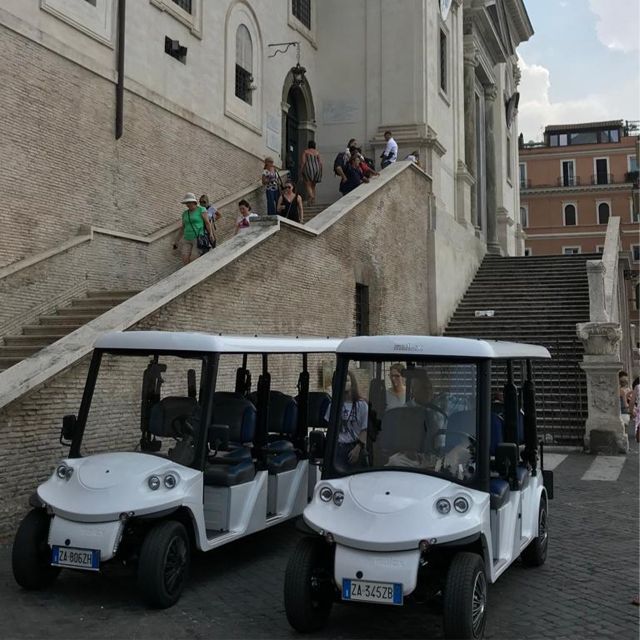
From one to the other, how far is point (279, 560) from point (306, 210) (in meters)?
12.2

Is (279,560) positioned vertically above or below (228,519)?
below

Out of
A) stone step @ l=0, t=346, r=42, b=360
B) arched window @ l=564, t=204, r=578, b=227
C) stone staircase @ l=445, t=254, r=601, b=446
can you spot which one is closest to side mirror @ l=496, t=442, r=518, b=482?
stone step @ l=0, t=346, r=42, b=360

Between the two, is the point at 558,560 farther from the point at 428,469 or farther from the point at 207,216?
the point at 207,216

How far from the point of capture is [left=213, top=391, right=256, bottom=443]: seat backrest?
6473 millimetres

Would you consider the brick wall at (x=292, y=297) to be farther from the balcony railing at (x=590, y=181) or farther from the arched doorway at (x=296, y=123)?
the balcony railing at (x=590, y=181)

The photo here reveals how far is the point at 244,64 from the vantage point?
18.2m

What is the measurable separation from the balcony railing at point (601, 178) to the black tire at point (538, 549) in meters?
51.3

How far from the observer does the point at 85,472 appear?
5.46 metres

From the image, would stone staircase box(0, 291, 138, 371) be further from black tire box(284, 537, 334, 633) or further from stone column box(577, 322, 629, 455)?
stone column box(577, 322, 629, 455)

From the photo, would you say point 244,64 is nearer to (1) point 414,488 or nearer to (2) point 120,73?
(2) point 120,73

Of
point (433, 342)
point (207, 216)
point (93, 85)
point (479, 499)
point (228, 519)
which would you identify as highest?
point (93, 85)

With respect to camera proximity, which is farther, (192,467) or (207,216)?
(207,216)

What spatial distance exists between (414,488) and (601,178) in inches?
2104

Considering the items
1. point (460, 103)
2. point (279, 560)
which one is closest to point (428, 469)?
point (279, 560)
